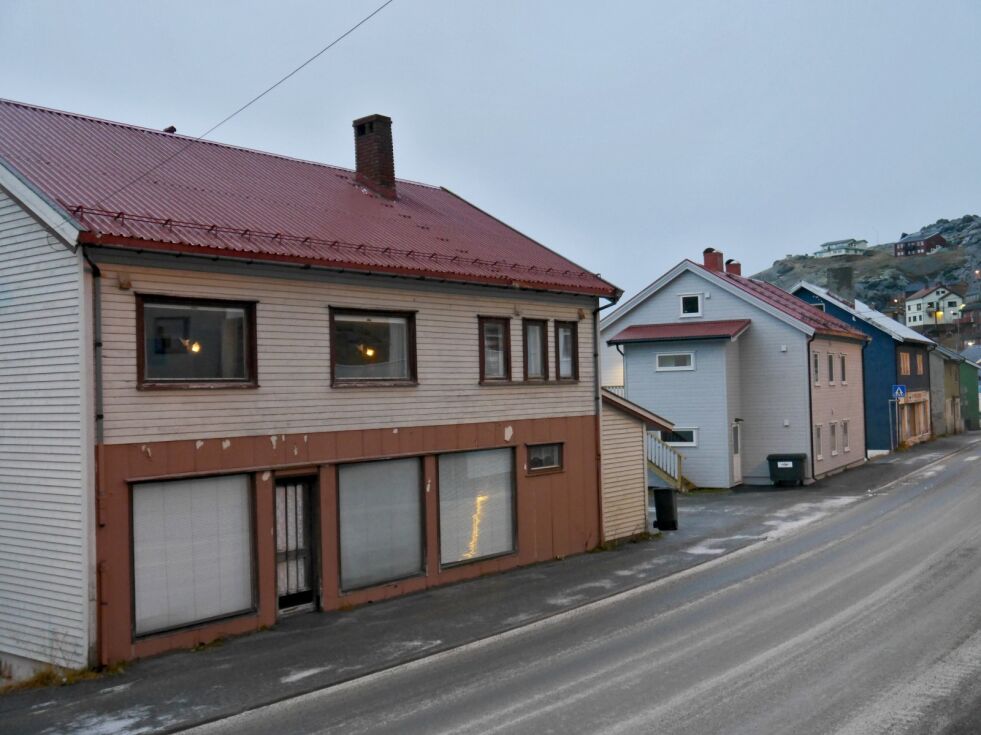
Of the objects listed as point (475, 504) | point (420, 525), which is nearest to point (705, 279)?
point (475, 504)

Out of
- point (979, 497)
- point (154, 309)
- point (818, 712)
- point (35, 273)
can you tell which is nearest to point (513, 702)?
point (818, 712)

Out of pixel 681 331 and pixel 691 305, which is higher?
pixel 691 305

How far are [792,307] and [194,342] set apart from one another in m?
29.6

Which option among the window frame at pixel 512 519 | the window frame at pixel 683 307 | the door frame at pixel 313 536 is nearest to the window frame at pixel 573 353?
the window frame at pixel 512 519

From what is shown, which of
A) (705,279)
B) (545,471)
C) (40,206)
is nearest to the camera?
(40,206)

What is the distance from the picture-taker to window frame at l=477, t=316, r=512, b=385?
17.7 metres

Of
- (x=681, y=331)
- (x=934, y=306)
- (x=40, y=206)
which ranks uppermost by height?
(x=934, y=306)

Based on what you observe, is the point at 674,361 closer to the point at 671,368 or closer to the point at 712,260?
the point at 671,368

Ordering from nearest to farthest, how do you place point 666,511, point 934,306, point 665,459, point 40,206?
1. point 40,206
2. point 666,511
3. point 665,459
4. point 934,306

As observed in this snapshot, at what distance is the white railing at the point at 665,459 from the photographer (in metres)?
32.6

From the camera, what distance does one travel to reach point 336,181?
2002cm

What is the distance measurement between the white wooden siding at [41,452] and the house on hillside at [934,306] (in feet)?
441

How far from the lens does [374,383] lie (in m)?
15.6

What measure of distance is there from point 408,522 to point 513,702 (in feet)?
21.6
